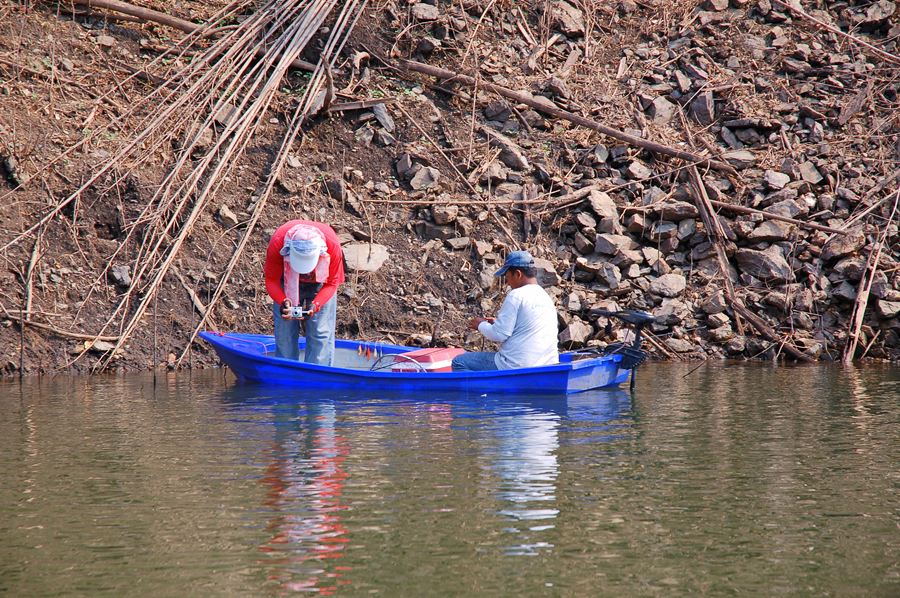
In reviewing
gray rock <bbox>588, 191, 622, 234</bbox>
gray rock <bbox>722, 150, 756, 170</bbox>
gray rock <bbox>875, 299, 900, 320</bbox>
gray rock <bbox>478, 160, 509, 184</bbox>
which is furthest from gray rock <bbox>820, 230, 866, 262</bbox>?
gray rock <bbox>478, 160, 509, 184</bbox>

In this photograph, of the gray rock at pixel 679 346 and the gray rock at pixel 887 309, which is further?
the gray rock at pixel 679 346

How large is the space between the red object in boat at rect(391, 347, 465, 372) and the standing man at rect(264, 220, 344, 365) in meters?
0.90

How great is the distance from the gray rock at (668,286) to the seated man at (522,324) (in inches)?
167

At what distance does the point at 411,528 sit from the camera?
572 centimetres

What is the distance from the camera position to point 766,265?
15398 mm

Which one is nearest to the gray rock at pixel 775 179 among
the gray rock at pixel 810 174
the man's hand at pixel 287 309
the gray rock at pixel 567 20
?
the gray rock at pixel 810 174

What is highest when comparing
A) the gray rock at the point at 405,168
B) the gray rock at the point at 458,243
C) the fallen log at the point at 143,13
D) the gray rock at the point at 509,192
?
the fallen log at the point at 143,13

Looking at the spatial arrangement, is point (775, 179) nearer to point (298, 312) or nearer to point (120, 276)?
point (298, 312)

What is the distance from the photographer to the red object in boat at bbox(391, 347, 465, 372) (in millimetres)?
11867

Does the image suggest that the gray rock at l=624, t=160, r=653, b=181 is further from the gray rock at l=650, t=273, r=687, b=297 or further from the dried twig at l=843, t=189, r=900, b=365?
the dried twig at l=843, t=189, r=900, b=365

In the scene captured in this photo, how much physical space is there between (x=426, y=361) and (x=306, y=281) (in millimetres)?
1718

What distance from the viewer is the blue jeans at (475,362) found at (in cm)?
1123

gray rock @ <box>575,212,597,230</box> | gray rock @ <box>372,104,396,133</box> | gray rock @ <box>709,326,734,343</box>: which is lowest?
gray rock @ <box>709,326,734,343</box>

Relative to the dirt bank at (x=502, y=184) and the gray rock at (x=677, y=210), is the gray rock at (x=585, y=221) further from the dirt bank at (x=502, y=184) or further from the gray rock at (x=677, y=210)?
the gray rock at (x=677, y=210)
